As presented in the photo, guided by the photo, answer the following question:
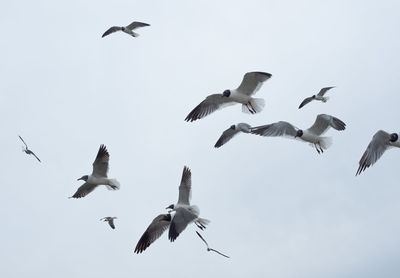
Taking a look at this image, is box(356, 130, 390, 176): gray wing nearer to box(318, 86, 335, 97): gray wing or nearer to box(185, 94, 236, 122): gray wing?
box(185, 94, 236, 122): gray wing

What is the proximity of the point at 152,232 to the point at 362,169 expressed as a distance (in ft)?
19.5

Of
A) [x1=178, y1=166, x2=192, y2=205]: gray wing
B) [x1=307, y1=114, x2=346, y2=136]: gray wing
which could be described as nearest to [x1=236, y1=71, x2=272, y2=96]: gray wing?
[x1=307, y1=114, x2=346, y2=136]: gray wing

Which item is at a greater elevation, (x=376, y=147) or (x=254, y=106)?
(x=254, y=106)

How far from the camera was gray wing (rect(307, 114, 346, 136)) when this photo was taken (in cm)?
2003

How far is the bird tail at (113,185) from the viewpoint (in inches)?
947

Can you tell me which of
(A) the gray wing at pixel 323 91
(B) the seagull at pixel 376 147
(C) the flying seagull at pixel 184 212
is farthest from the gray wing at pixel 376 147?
(A) the gray wing at pixel 323 91

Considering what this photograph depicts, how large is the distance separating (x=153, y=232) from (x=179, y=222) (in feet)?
9.13

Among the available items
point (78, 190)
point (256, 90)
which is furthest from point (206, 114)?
point (78, 190)

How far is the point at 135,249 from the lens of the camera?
2069 centimetres

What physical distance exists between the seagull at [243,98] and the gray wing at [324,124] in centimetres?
196

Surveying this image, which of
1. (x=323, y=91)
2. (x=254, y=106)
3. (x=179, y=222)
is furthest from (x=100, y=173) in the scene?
(x=323, y=91)

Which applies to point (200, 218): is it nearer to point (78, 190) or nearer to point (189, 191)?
point (189, 191)

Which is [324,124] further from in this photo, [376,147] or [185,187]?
[185,187]

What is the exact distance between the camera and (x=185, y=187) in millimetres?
22531
